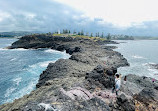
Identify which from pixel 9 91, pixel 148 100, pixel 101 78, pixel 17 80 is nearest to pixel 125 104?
pixel 148 100

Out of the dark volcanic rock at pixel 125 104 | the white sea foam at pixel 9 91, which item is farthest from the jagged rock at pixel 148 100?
the white sea foam at pixel 9 91

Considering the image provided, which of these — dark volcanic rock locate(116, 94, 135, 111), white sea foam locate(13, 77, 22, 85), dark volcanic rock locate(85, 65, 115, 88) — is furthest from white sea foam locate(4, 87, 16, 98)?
dark volcanic rock locate(116, 94, 135, 111)

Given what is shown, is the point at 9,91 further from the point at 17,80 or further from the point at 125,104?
the point at 125,104

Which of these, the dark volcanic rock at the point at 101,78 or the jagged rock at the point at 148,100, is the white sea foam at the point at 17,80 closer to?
the dark volcanic rock at the point at 101,78

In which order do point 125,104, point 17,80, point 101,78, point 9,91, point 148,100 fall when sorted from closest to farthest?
point 125,104 < point 148,100 < point 101,78 < point 9,91 < point 17,80

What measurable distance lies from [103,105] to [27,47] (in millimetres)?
119961

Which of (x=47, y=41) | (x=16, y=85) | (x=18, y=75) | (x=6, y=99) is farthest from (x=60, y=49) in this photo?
(x=6, y=99)

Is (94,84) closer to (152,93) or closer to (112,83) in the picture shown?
(112,83)

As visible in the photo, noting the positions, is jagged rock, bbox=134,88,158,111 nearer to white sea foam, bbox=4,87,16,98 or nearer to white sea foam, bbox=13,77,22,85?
white sea foam, bbox=4,87,16,98

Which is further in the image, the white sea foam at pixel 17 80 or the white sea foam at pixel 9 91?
the white sea foam at pixel 17 80

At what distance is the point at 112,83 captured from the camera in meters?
19.9

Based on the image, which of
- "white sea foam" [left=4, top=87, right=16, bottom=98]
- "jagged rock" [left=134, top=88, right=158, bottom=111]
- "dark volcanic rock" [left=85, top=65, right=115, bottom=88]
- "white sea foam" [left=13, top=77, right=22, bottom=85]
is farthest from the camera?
"white sea foam" [left=13, top=77, right=22, bottom=85]

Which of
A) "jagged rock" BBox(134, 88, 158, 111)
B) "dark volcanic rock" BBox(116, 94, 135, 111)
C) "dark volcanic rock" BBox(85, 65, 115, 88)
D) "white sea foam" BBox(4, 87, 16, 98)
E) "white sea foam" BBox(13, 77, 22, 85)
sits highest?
"dark volcanic rock" BBox(85, 65, 115, 88)

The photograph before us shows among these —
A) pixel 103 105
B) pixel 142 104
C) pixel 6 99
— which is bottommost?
pixel 6 99
